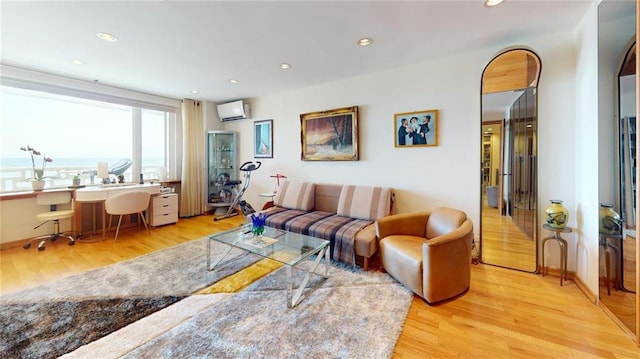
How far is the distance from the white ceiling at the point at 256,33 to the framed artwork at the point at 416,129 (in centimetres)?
69

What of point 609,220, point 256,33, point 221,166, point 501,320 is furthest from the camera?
point 221,166

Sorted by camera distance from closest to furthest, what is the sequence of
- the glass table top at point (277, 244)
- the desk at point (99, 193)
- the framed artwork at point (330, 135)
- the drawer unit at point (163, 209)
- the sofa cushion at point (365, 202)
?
the glass table top at point (277, 244), the sofa cushion at point (365, 202), the desk at point (99, 193), the framed artwork at point (330, 135), the drawer unit at point (163, 209)

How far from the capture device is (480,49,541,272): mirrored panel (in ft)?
8.69

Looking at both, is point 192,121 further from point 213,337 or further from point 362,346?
point 362,346

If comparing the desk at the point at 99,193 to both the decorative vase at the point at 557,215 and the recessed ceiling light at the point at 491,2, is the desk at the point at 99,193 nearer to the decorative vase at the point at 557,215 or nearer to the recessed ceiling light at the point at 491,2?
the recessed ceiling light at the point at 491,2

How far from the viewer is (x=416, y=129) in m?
3.32

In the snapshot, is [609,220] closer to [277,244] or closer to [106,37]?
[277,244]

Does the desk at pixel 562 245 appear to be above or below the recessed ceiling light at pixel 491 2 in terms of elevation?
below

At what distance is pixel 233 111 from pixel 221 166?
1.26 meters

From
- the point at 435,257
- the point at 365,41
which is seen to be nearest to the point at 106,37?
the point at 365,41

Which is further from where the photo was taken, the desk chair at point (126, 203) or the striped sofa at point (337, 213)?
the desk chair at point (126, 203)

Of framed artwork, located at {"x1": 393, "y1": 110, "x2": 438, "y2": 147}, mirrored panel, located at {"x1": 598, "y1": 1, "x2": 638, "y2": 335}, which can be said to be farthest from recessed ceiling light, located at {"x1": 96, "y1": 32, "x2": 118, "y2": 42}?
mirrored panel, located at {"x1": 598, "y1": 1, "x2": 638, "y2": 335}

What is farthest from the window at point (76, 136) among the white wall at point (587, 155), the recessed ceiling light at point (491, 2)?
the white wall at point (587, 155)

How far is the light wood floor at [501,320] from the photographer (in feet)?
5.16
